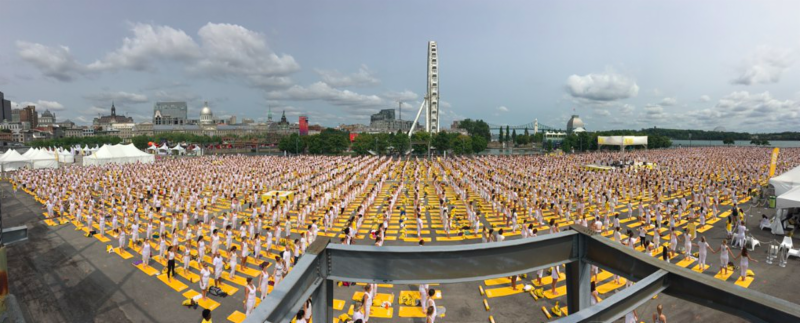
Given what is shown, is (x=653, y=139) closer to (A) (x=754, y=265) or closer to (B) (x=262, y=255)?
(A) (x=754, y=265)

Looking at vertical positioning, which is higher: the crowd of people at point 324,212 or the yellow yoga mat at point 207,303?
the crowd of people at point 324,212

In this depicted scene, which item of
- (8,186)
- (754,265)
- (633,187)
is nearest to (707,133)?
(633,187)

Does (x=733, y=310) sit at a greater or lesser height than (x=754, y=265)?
greater

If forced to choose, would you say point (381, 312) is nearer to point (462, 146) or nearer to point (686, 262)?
point (686, 262)

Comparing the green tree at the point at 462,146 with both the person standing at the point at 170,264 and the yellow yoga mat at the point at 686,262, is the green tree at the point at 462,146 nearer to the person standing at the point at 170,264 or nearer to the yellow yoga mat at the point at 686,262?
the yellow yoga mat at the point at 686,262

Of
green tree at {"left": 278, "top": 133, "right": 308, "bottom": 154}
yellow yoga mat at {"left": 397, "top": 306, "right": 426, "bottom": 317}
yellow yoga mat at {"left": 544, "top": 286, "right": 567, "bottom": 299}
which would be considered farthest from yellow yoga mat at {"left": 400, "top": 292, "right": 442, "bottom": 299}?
green tree at {"left": 278, "top": 133, "right": 308, "bottom": 154}

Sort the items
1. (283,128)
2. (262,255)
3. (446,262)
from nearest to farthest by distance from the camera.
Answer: (446,262)
(262,255)
(283,128)

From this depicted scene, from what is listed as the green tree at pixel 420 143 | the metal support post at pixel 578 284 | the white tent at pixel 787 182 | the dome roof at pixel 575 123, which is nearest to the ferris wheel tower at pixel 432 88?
the green tree at pixel 420 143
